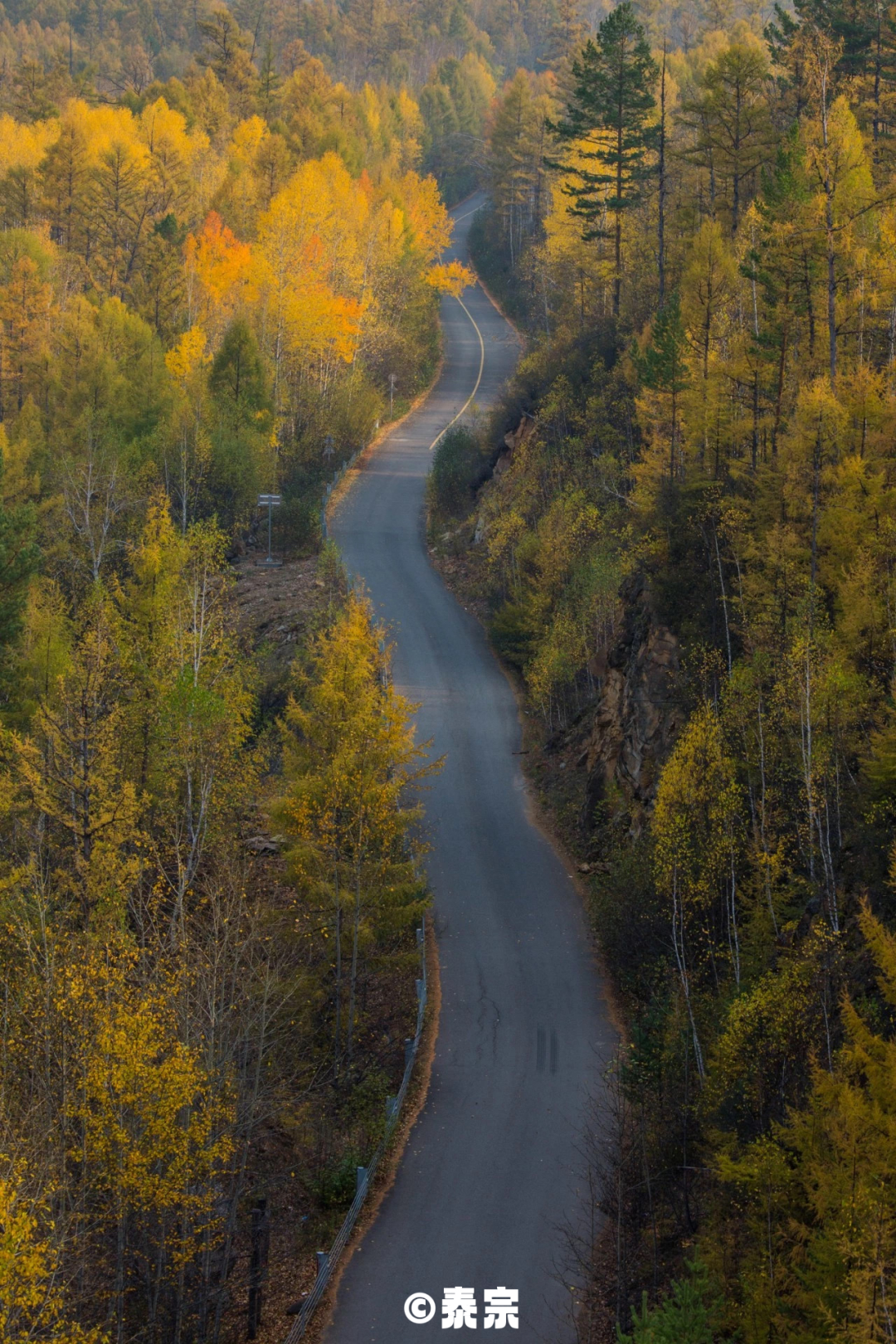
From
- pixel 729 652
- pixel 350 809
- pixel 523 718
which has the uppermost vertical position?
pixel 729 652

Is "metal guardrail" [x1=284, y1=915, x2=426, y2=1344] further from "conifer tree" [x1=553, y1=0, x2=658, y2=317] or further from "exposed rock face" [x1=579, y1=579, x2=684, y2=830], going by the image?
"conifer tree" [x1=553, y1=0, x2=658, y2=317]

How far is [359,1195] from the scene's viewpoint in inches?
755

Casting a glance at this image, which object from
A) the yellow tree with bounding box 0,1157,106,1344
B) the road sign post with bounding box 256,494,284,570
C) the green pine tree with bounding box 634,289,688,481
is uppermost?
the green pine tree with bounding box 634,289,688,481

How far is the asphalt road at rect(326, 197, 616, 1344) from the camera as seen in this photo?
58.6ft

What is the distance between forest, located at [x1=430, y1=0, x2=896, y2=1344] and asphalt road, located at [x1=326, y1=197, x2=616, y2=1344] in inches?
31.5

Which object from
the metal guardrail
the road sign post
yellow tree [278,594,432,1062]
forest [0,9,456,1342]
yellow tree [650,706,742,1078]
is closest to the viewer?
forest [0,9,456,1342]

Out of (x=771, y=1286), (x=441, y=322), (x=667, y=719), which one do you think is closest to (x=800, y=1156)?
(x=771, y=1286)

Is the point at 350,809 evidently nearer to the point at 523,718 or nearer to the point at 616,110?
the point at 523,718

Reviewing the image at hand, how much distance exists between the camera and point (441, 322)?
83.0 m

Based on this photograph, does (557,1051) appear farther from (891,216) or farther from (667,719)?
(891,216)

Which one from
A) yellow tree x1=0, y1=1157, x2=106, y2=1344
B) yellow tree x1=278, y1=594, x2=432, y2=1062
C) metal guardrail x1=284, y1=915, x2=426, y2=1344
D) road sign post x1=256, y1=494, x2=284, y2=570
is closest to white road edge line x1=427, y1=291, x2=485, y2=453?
road sign post x1=256, y1=494, x2=284, y2=570

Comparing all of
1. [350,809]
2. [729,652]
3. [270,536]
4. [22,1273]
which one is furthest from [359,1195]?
[270,536]

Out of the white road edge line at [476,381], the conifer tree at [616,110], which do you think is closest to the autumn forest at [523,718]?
the conifer tree at [616,110]

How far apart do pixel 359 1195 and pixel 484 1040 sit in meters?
4.95
